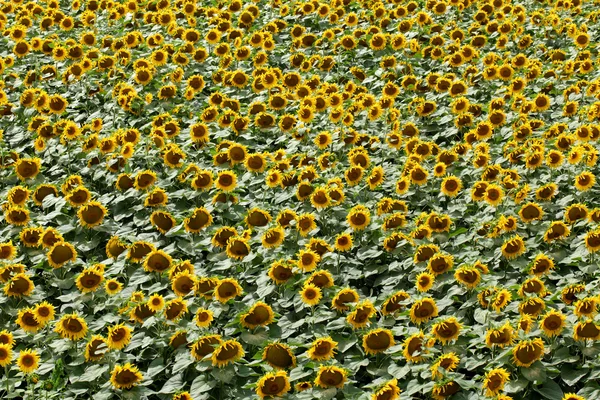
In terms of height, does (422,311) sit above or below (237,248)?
below

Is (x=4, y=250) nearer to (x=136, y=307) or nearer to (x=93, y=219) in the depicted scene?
(x=93, y=219)

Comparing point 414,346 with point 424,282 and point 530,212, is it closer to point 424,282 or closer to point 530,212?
point 424,282

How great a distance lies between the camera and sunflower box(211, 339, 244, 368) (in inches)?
214

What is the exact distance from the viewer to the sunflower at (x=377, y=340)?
5598 millimetres

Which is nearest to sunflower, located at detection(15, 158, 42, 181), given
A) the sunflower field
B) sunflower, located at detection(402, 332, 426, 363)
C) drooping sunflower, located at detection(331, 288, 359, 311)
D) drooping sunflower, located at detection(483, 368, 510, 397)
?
the sunflower field

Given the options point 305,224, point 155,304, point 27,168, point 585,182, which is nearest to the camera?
point 155,304

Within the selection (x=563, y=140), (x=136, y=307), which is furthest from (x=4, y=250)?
(x=563, y=140)

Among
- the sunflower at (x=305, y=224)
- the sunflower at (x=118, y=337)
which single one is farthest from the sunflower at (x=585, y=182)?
the sunflower at (x=118, y=337)

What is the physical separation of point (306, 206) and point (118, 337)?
7.23 feet

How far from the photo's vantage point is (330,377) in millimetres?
5285

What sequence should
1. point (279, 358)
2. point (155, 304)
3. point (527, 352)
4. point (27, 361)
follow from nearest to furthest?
point (527, 352)
point (279, 358)
point (27, 361)
point (155, 304)

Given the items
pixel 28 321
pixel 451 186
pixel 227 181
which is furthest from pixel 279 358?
pixel 451 186

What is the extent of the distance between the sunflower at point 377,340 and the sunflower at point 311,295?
519 mm

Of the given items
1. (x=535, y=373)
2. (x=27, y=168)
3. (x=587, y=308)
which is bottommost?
(x=535, y=373)
